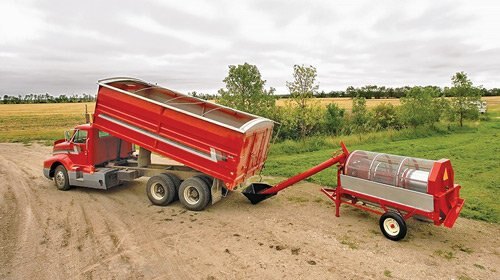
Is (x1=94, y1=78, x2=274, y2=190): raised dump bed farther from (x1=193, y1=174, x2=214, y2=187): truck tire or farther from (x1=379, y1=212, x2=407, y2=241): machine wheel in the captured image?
(x1=379, y1=212, x2=407, y2=241): machine wheel

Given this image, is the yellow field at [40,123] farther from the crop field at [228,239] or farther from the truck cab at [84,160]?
the truck cab at [84,160]

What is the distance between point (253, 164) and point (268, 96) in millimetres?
9880

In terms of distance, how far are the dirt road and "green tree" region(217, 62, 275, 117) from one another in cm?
882

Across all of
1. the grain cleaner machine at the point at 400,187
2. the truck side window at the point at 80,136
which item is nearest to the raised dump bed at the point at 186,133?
the truck side window at the point at 80,136

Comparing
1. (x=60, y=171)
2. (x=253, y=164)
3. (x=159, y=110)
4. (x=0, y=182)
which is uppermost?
(x=159, y=110)

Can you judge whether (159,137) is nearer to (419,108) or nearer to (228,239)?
(228,239)

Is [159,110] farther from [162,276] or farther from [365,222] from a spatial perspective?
[365,222]

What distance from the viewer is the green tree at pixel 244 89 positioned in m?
18.6

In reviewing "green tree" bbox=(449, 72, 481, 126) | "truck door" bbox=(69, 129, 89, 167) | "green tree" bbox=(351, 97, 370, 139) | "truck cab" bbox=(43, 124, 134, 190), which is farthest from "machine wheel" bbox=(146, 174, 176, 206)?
"green tree" bbox=(449, 72, 481, 126)

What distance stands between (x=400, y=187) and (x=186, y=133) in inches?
216

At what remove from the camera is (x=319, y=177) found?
1359cm

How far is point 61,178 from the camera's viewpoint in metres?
11.6

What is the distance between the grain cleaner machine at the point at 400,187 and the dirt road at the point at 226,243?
23.9 inches

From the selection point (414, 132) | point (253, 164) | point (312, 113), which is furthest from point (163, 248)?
point (414, 132)
